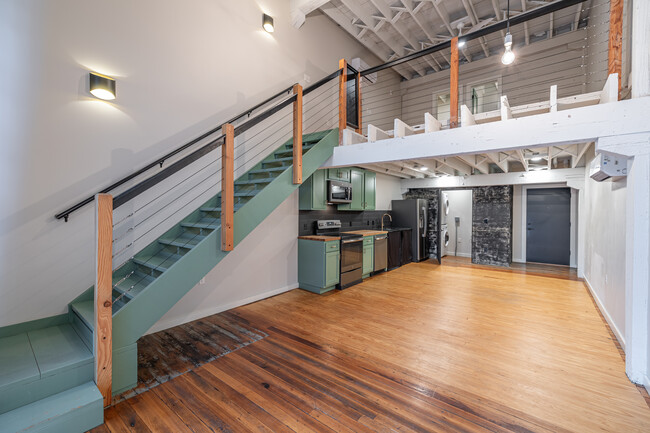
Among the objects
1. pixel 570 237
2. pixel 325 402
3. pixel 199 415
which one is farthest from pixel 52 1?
pixel 570 237

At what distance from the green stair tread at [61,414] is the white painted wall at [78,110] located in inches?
42.7

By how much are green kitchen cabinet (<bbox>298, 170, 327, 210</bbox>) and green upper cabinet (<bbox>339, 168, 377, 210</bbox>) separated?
2.44 feet

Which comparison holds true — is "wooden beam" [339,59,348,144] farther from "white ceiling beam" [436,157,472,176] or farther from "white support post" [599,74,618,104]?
"white support post" [599,74,618,104]

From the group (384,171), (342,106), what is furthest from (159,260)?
(384,171)

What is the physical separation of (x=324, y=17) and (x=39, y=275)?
19.4 ft

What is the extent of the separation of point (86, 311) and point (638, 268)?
14.8ft

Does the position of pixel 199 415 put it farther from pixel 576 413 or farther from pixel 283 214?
pixel 283 214

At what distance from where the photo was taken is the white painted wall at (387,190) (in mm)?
7422

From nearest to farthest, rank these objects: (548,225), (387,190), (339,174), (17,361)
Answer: (17,361), (339,174), (548,225), (387,190)

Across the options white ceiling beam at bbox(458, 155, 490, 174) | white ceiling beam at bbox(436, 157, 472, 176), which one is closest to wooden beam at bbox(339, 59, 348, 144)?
white ceiling beam at bbox(436, 157, 472, 176)

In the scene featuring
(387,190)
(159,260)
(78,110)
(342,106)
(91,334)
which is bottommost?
(91,334)

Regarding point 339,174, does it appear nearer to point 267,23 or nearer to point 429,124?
point 429,124

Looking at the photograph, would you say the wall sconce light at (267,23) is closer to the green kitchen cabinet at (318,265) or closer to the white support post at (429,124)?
the white support post at (429,124)

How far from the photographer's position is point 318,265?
15.4 ft
